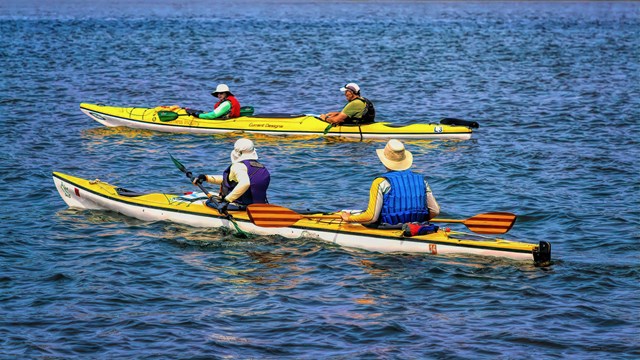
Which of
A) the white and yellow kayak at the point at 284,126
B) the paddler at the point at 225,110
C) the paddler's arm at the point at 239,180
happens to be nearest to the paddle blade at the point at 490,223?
the paddler's arm at the point at 239,180

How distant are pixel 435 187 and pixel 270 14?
63965mm

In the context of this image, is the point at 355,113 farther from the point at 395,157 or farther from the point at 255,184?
the point at 395,157

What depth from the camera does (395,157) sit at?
42.7 ft

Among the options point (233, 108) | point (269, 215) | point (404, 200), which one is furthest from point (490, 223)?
point (233, 108)

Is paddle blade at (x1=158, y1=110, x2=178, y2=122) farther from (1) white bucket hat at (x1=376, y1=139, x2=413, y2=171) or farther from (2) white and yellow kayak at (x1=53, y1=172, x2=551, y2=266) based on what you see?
(1) white bucket hat at (x1=376, y1=139, x2=413, y2=171)

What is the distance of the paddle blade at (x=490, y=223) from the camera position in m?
13.3

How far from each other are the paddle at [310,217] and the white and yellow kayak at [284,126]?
8468mm

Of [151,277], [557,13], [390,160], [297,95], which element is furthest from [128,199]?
[557,13]

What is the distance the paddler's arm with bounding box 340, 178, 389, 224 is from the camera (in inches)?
511

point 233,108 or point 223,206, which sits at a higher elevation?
point 233,108

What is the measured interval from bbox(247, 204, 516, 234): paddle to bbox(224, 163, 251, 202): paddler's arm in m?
0.59

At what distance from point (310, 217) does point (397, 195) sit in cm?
151

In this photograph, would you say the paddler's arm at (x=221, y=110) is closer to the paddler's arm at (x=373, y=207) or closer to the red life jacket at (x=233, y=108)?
the red life jacket at (x=233, y=108)

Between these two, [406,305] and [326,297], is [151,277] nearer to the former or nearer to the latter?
[326,297]
